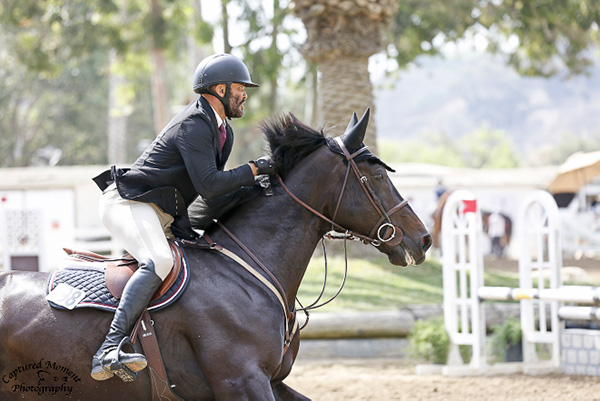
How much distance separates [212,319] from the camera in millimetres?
4051

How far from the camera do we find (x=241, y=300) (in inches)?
163

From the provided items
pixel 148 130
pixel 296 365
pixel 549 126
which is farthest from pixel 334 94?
pixel 549 126

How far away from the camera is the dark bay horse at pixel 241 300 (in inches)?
158

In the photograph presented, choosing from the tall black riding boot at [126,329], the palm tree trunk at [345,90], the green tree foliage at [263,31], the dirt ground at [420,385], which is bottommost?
the dirt ground at [420,385]

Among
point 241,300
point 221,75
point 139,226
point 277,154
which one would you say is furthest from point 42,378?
point 221,75

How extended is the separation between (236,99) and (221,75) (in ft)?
0.60

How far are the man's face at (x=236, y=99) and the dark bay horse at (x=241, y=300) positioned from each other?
0.21 m

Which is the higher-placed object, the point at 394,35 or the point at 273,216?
the point at 394,35

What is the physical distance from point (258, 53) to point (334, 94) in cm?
925

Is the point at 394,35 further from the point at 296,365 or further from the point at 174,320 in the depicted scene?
the point at 174,320

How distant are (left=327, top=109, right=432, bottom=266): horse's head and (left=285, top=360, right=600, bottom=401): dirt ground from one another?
2918 mm

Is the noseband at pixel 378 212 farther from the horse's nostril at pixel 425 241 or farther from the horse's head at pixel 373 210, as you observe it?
the horse's nostril at pixel 425 241

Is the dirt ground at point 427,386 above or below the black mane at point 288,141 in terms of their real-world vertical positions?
below

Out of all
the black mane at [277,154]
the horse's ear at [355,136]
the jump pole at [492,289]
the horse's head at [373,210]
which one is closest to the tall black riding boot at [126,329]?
the black mane at [277,154]
